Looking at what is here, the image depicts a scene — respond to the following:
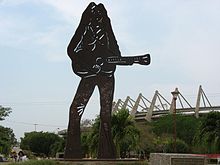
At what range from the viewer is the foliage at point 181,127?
7676 centimetres

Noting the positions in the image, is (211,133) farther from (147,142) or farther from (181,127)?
(181,127)

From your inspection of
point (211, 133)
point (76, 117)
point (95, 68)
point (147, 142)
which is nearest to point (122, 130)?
point (211, 133)

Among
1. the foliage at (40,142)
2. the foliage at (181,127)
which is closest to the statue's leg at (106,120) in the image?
the foliage at (181,127)

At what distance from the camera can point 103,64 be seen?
24.5 m

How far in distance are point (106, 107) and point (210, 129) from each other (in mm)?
16422

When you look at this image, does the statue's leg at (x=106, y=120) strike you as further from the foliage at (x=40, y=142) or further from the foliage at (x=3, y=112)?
the foliage at (x=40, y=142)

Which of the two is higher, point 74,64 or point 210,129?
point 74,64

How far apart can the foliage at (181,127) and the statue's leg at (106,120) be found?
171ft

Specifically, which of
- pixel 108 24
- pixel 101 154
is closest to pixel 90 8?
pixel 108 24

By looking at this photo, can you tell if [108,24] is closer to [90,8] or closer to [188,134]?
[90,8]

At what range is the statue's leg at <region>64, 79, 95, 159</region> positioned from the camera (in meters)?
23.8

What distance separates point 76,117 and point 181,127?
5689cm

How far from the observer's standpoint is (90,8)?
25469 mm

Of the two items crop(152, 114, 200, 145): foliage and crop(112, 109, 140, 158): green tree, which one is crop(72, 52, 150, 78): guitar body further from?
crop(152, 114, 200, 145): foliage
